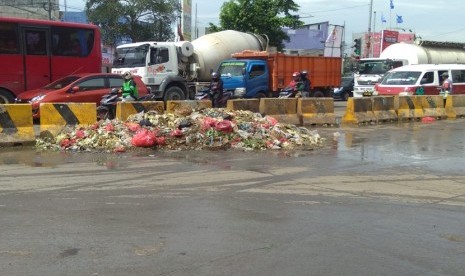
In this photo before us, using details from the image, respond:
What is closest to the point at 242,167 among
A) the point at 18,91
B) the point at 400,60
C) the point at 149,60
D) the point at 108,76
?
the point at 108,76

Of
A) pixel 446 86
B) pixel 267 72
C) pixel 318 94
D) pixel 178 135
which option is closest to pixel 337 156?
pixel 178 135

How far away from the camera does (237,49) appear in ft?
88.3

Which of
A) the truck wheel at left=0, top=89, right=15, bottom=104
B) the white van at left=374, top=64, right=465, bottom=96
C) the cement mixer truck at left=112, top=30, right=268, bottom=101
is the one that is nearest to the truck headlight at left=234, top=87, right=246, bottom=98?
the cement mixer truck at left=112, top=30, right=268, bottom=101

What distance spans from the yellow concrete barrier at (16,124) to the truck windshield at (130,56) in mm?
9271

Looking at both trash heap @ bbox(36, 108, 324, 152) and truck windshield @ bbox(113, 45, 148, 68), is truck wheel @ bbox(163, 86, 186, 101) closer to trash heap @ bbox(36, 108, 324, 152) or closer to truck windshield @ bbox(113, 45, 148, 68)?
truck windshield @ bbox(113, 45, 148, 68)

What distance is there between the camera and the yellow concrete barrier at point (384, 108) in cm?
1848

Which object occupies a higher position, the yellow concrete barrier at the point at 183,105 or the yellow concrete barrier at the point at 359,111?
the yellow concrete barrier at the point at 183,105

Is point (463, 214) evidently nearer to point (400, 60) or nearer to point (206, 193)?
point (206, 193)

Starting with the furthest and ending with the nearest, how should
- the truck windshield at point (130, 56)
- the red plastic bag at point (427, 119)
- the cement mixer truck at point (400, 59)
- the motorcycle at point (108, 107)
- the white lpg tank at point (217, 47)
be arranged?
the cement mixer truck at point (400, 59), the white lpg tank at point (217, 47), the truck windshield at point (130, 56), the red plastic bag at point (427, 119), the motorcycle at point (108, 107)

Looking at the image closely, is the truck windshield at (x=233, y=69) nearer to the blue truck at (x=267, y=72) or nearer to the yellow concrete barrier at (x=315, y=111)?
the blue truck at (x=267, y=72)

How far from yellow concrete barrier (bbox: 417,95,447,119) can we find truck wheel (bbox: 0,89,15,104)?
14.5 metres

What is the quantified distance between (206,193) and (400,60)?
87.4ft

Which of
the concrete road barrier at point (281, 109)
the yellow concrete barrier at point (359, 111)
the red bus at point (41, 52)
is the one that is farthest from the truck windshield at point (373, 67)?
the red bus at point (41, 52)

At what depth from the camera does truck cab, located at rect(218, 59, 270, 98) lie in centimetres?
2223
